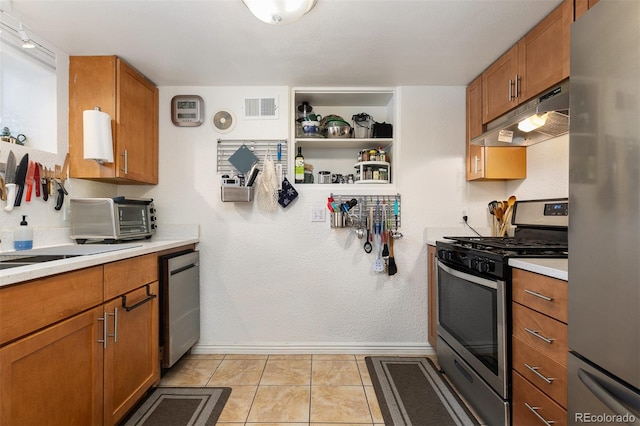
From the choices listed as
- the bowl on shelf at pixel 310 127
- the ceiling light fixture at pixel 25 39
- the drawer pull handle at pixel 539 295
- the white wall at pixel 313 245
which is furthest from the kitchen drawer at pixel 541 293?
the ceiling light fixture at pixel 25 39

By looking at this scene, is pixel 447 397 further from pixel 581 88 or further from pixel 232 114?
pixel 232 114

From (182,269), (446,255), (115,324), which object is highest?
(446,255)

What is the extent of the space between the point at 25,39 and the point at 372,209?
7.46 feet

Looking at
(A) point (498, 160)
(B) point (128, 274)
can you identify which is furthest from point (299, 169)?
(A) point (498, 160)

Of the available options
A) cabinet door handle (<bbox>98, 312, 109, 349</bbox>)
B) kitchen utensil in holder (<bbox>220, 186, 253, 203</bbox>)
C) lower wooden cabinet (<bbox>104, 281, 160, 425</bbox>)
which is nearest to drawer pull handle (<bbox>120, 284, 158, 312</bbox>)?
lower wooden cabinet (<bbox>104, 281, 160, 425</bbox>)

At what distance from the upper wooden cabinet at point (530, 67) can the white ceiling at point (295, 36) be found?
0.06 meters

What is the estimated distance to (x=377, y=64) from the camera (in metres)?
2.04

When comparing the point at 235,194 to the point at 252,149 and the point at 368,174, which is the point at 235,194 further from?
the point at 368,174

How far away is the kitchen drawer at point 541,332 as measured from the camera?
1.09m

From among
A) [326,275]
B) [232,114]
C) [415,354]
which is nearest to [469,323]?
[415,354]

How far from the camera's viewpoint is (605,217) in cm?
81

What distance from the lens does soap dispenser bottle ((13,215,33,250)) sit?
1.58m

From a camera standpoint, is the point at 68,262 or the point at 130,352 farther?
the point at 130,352

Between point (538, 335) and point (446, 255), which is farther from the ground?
point (446, 255)
